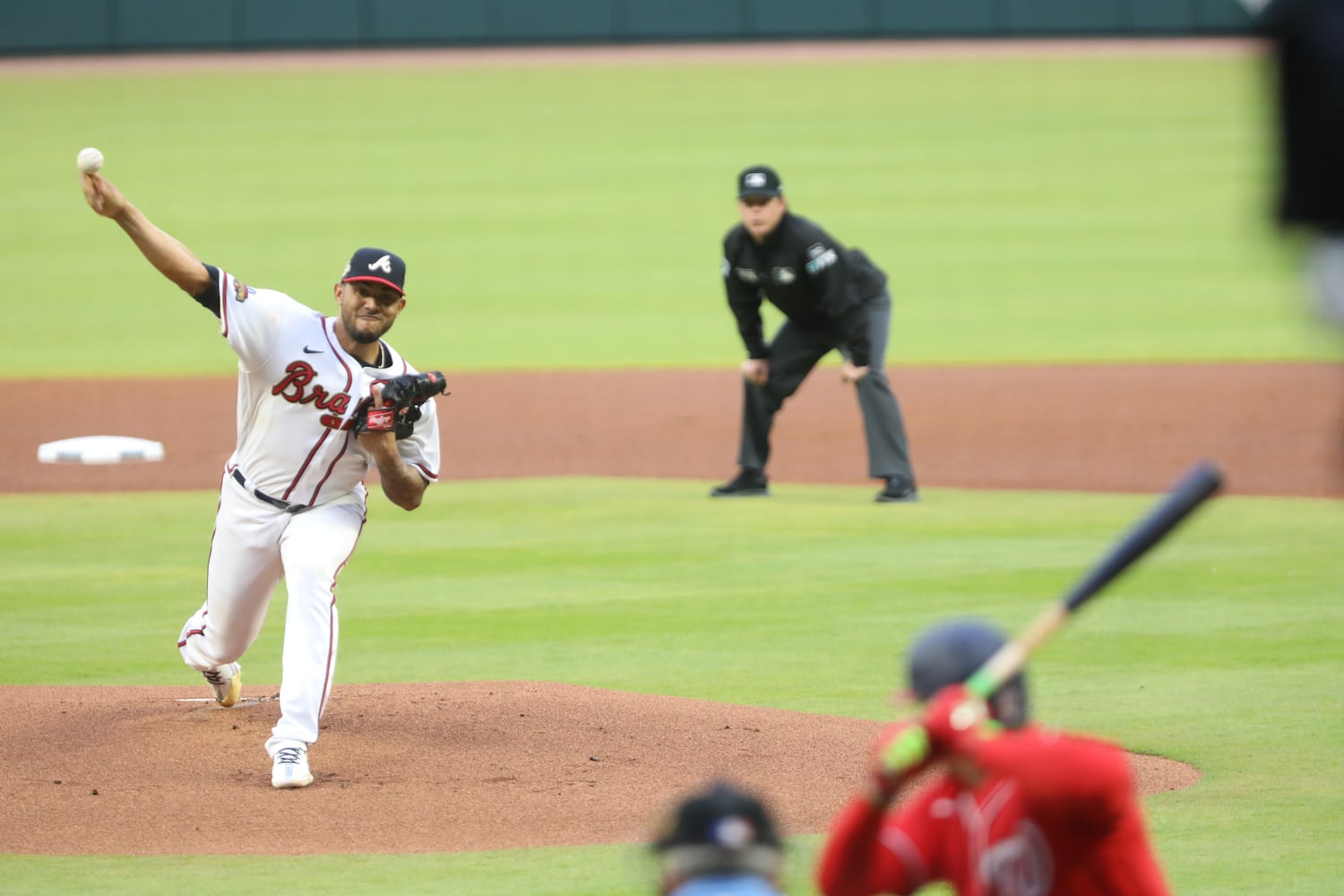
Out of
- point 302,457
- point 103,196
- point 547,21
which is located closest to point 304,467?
point 302,457

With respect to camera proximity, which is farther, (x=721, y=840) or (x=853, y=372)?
(x=853, y=372)

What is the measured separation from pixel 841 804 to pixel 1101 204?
27.7m

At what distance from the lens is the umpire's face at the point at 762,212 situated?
1174 centimetres

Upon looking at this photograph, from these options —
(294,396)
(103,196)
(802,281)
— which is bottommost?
(802,281)

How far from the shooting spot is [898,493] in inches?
500

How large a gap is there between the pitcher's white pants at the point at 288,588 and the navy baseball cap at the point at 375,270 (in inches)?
30.3

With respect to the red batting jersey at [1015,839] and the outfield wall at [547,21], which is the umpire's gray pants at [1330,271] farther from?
the outfield wall at [547,21]

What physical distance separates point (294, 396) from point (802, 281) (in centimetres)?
590

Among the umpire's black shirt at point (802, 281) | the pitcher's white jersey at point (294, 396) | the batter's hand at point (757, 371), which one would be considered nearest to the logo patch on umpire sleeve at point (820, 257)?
the umpire's black shirt at point (802, 281)

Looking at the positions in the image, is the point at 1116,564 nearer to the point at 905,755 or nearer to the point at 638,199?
the point at 905,755

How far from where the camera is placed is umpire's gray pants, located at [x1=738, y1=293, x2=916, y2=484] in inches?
488

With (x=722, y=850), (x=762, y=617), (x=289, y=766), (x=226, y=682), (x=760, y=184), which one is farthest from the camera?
(x=760, y=184)

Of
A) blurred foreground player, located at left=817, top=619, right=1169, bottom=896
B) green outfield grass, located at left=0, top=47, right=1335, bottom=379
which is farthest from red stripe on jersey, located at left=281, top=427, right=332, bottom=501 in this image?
green outfield grass, located at left=0, top=47, right=1335, bottom=379

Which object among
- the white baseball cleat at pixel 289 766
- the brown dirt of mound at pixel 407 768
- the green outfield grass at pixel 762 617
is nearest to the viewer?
the green outfield grass at pixel 762 617
